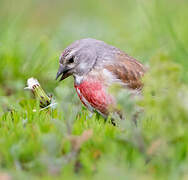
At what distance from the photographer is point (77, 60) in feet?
17.5

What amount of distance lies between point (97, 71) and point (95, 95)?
0.35 m

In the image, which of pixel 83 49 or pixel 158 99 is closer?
pixel 158 99

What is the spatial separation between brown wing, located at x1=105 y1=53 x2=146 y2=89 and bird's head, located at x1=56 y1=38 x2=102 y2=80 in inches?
9.3

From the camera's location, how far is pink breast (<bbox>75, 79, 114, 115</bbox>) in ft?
16.0

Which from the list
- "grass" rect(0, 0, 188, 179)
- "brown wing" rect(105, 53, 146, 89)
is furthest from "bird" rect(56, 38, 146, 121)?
"grass" rect(0, 0, 188, 179)

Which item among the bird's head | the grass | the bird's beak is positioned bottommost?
the grass

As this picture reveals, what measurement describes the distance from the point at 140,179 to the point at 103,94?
1.95 metres

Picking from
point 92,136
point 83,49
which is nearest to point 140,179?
point 92,136

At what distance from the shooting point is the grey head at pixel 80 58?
527cm

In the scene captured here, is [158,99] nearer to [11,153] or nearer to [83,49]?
[11,153]

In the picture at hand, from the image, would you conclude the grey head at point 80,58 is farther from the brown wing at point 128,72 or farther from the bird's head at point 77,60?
the brown wing at point 128,72

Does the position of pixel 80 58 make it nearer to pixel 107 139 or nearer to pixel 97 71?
pixel 97 71

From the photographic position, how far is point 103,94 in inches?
193

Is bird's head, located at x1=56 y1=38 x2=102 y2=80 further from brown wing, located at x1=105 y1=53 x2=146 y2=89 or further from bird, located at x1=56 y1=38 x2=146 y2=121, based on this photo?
brown wing, located at x1=105 y1=53 x2=146 y2=89
